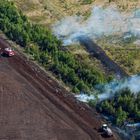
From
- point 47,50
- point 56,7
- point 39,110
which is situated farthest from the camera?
point 56,7

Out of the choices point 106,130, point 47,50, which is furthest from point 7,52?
point 106,130

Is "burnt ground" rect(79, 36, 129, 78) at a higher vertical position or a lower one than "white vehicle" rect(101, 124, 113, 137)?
higher

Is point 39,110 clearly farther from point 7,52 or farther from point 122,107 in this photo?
point 7,52

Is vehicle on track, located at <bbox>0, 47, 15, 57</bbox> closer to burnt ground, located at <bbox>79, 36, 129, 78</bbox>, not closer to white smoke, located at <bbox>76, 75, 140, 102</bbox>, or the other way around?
burnt ground, located at <bbox>79, 36, 129, 78</bbox>

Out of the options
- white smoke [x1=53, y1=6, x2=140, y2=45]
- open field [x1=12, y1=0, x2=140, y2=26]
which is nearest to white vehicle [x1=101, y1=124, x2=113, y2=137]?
white smoke [x1=53, y1=6, x2=140, y2=45]

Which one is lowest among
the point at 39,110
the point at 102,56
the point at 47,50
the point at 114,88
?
the point at 39,110

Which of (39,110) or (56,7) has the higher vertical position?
(56,7)
